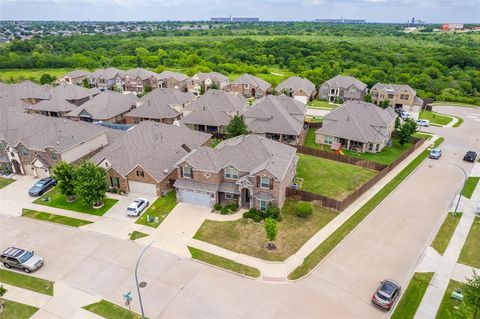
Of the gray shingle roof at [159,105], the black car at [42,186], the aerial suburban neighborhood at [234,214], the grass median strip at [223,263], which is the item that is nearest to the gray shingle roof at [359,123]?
the aerial suburban neighborhood at [234,214]

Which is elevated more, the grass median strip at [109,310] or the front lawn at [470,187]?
the front lawn at [470,187]

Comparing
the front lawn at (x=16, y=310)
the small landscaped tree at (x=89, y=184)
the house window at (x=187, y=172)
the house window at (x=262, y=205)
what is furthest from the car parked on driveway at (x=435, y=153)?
the front lawn at (x=16, y=310)

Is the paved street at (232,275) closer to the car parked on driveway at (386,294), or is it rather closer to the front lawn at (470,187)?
the car parked on driveway at (386,294)

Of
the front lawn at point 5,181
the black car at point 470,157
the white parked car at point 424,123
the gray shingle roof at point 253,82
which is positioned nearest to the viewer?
the front lawn at point 5,181

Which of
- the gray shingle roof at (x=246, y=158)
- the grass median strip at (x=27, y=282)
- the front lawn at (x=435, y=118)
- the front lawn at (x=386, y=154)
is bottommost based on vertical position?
the grass median strip at (x=27, y=282)

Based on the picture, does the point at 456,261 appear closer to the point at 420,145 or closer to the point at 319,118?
the point at 420,145

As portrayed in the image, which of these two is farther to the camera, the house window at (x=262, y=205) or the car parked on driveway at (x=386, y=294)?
the house window at (x=262, y=205)

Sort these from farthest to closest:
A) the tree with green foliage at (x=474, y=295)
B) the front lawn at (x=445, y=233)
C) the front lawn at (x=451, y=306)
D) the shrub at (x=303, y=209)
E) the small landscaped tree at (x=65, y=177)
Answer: the small landscaped tree at (x=65, y=177), the shrub at (x=303, y=209), the front lawn at (x=445, y=233), the front lawn at (x=451, y=306), the tree with green foliage at (x=474, y=295)
